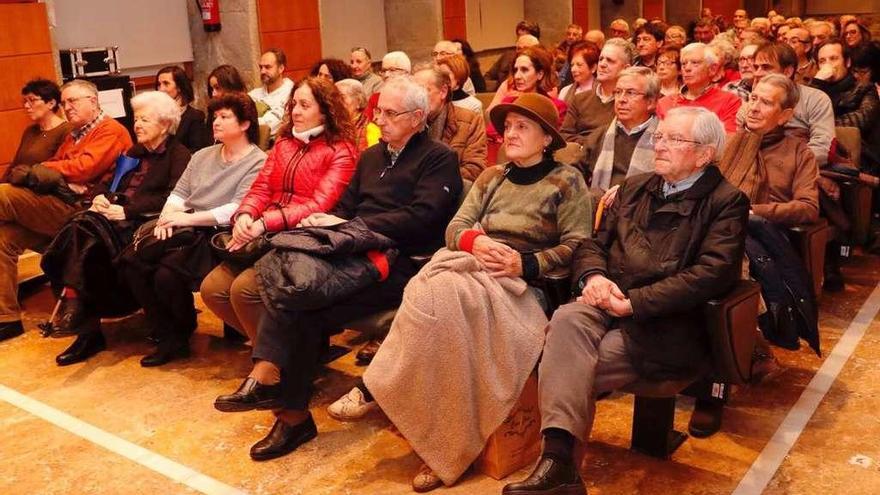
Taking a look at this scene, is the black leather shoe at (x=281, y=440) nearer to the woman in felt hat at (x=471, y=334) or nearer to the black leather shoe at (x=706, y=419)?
the woman in felt hat at (x=471, y=334)

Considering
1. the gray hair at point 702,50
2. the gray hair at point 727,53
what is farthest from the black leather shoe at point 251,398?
the gray hair at point 727,53

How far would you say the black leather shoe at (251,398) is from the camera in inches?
Result: 125

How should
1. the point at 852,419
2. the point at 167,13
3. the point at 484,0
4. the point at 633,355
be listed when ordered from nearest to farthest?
the point at 633,355 < the point at 852,419 < the point at 167,13 < the point at 484,0

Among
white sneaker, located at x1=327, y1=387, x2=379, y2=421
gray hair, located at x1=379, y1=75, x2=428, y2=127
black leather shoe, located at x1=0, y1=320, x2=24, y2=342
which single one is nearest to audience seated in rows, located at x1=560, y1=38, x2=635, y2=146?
gray hair, located at x1=379, y1=75, x2=428, y2=127

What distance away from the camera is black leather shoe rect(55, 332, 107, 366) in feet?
14.1

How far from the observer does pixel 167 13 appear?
8.09 meters

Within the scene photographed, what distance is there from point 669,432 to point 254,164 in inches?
Answer: 86.2

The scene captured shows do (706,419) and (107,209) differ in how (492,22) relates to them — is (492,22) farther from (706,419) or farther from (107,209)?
(706,419)

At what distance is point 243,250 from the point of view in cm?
370

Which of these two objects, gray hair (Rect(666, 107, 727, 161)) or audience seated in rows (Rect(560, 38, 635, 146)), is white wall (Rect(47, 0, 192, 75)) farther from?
gray hair (Rect(666, 107, 727, 161))

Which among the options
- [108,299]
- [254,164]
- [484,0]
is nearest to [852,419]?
[254,164]

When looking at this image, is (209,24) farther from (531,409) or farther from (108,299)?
(531,409)

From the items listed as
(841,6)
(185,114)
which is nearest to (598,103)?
(185,114)

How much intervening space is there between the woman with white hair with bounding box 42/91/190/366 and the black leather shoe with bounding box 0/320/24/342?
0.48 metres
